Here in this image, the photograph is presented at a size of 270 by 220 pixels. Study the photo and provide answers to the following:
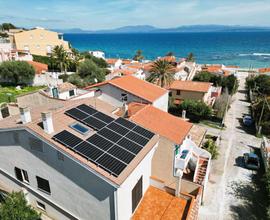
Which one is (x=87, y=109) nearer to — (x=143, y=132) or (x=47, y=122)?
(x=47, y=122)

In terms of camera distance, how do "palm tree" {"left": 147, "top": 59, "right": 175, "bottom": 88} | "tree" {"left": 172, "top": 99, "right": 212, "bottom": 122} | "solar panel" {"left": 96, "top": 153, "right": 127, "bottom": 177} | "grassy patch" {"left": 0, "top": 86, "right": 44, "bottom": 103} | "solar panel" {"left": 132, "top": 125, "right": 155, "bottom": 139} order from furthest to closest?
"palm tree" {"left": 147, "top": 59, "right": 175, "bottom": 88} < "tree" {"left": 172, "top": 99, "right": 212, "bottom": 122} < "grassy patch" {"left": 0, "top": 86, "right": 44, "bottom": 103} < "solar panel" {"left": 132, "top": 125, "right": 155, "bottom": 139} < "solar panel" {"left": 96, "top": 153, "right": 127, "bottom": 177}

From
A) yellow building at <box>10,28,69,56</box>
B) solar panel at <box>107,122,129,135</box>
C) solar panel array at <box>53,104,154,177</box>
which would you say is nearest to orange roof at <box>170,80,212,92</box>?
solar panel array at <box>53,104,154,177</box>

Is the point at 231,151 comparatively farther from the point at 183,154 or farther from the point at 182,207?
the point at 182,207

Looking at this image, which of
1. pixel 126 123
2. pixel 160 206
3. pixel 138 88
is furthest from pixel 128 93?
pixel 160 206

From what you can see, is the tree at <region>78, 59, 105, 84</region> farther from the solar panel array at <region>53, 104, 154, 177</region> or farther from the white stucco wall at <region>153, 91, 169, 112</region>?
the solar panel array at <region>53, 104, 154, 177</region>

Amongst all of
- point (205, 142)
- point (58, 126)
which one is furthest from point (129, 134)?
point (205, 142)

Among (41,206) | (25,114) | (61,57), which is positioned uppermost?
(61,57)
